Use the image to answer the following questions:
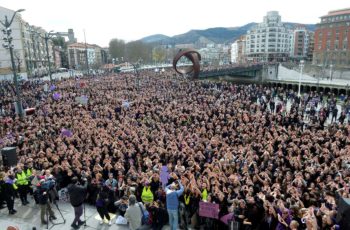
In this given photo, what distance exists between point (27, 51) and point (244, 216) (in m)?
70.6

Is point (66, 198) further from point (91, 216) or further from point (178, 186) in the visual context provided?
point (178, 186)

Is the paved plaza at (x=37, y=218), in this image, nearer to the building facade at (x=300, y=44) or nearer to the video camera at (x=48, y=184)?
the video camera at (x=48, y=184)

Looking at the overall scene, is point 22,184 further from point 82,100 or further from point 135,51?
point 135,51

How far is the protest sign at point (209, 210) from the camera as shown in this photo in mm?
7039

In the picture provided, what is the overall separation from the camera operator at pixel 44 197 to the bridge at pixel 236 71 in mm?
48631

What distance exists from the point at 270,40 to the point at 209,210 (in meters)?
122

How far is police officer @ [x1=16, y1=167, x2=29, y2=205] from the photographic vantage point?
8945 millimetres

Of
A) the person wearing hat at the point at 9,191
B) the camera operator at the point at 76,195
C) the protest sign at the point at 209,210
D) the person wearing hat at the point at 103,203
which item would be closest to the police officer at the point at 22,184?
the person wearing hat at the point at 9,191

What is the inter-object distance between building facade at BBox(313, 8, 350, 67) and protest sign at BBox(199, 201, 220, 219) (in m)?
74.1

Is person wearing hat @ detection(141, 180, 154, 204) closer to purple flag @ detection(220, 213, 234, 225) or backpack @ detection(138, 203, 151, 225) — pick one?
backpack @ detection(138, 203, 151, 225)

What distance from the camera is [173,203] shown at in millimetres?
7223

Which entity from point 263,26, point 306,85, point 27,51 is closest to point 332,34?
point 306,85

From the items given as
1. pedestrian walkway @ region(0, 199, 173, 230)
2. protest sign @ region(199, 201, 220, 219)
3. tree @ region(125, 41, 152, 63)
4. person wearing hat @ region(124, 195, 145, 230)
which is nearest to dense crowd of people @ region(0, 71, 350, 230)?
person wearing hat @ region(124, 195, 145, 230)

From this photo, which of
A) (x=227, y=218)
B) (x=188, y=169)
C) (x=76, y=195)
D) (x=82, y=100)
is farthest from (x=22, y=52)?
(x=227, y=218)
